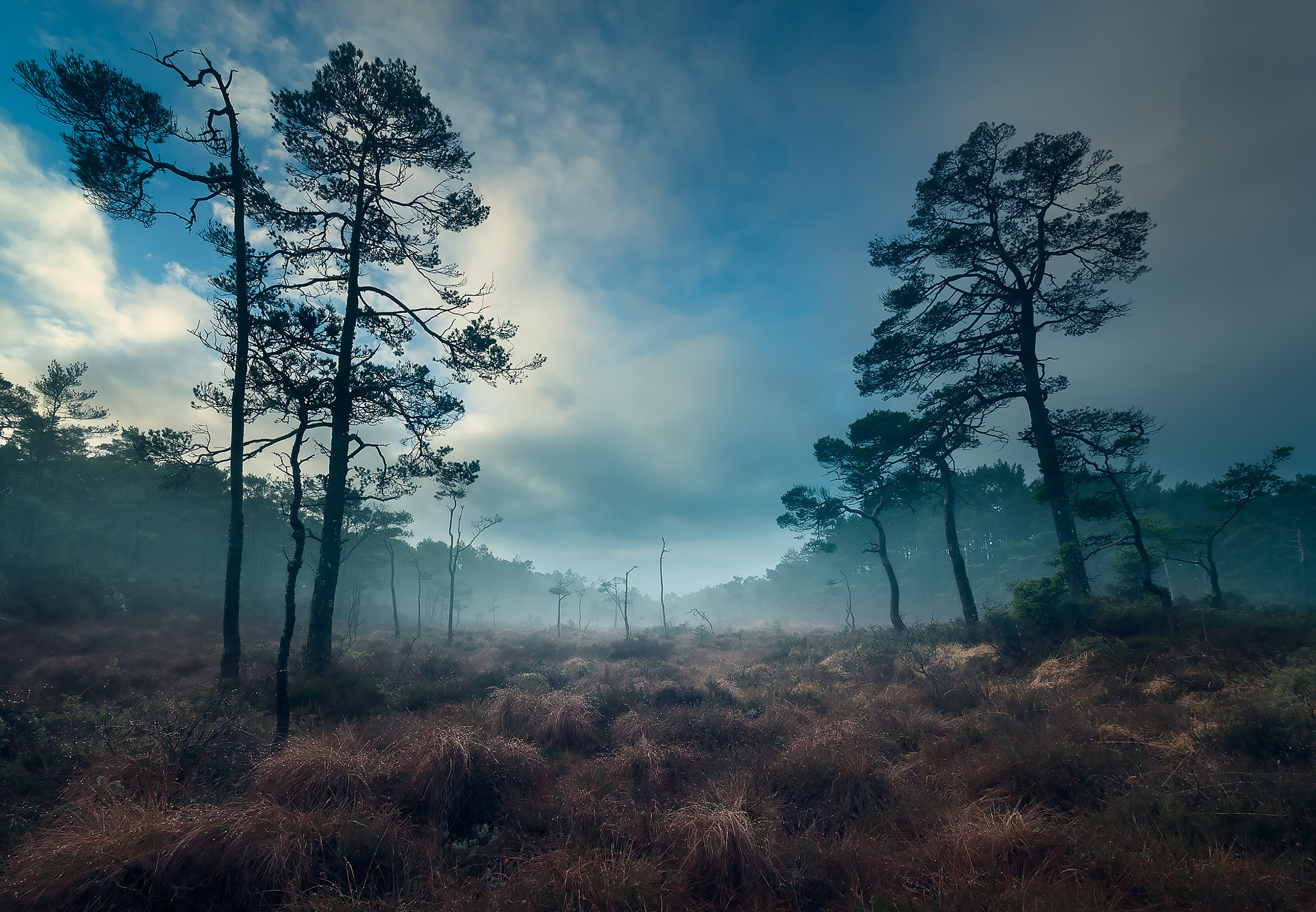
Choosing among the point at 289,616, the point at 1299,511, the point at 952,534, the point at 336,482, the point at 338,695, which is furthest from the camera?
the point at 1299,511

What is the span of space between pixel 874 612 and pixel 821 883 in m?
76.3

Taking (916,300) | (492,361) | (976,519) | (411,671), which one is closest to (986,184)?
(916,300)

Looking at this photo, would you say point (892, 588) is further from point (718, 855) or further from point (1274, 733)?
point (718, 855)

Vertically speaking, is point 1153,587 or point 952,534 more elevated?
point 952,534

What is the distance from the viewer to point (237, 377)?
11.5 meters

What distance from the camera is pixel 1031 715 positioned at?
788 cm

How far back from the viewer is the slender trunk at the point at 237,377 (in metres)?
11.3

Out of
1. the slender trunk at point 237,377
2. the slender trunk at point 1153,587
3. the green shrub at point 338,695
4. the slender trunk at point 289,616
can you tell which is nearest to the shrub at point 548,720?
the green shrub at point 338,695

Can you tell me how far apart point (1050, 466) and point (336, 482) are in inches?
856

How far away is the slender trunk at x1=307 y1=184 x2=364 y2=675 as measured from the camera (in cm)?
1171

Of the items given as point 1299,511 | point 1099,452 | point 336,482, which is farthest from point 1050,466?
point 1299,511

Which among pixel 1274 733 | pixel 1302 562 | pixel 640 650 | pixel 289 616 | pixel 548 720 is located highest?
pixel 289 616

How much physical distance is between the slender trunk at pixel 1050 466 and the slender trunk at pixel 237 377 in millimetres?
→ 23175

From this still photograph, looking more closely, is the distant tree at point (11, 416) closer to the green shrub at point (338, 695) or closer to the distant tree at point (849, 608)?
the green shrub at point (338, 695)
